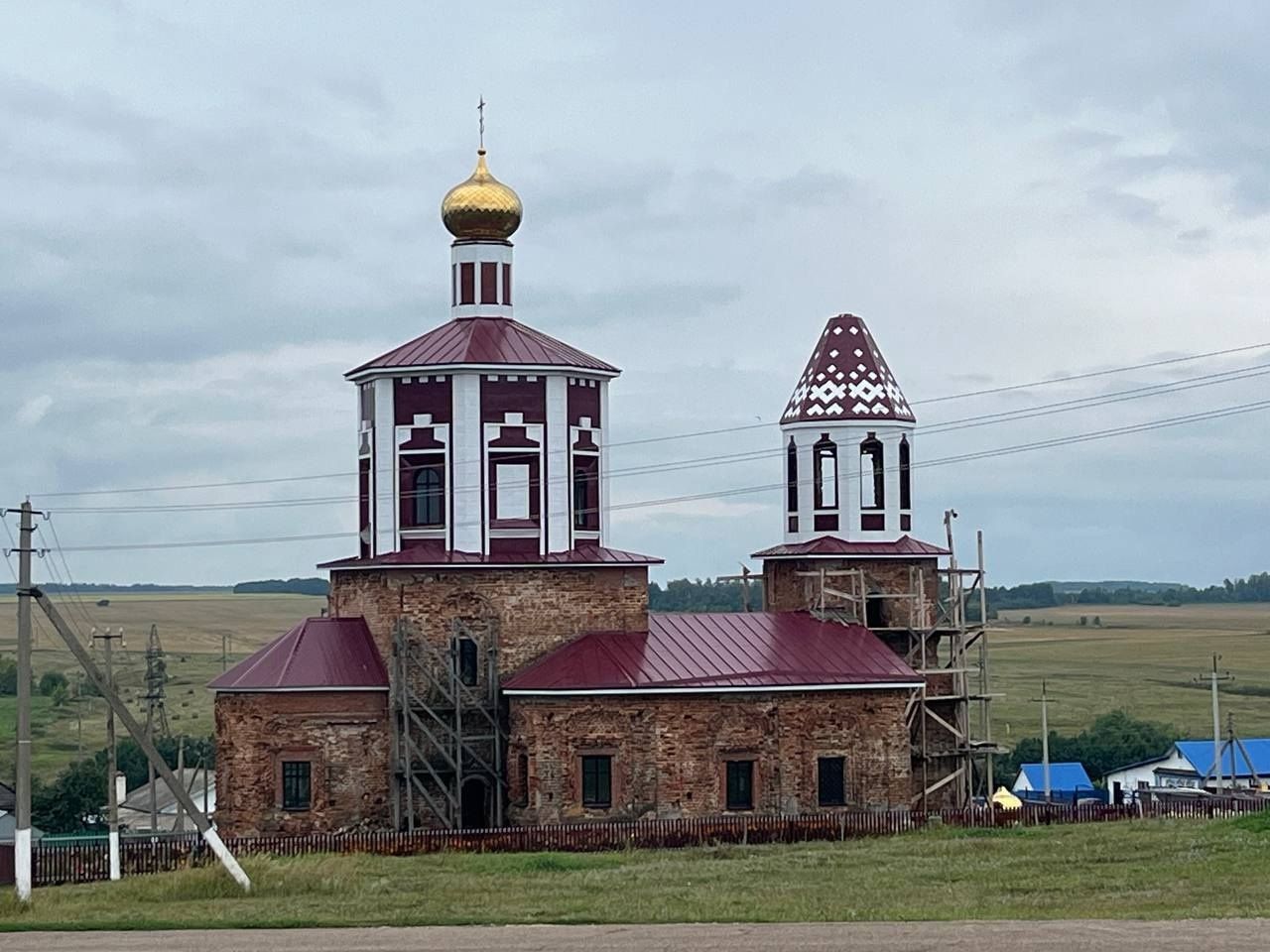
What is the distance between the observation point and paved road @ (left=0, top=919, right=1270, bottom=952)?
23203 mm

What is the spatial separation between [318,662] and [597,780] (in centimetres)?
554

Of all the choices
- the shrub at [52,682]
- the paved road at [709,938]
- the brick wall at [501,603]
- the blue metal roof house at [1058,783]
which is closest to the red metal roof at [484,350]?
the brick wall at [501,603]

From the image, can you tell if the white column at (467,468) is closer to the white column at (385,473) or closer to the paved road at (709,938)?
the white column at (385,473)

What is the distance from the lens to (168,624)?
146 metres

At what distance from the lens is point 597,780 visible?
41.1 m

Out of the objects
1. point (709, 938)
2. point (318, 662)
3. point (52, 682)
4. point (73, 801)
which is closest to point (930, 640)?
point (318, 662)

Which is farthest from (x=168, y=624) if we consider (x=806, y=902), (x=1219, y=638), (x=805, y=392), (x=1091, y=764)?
(x=806, y=902)

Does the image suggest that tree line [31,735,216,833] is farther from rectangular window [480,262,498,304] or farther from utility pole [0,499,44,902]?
utility pole [0,499,44,902]

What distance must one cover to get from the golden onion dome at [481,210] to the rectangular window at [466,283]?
638mm

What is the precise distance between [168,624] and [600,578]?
107295mm

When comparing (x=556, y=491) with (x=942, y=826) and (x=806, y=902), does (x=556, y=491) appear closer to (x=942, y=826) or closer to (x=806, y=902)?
(x=942, y=826)

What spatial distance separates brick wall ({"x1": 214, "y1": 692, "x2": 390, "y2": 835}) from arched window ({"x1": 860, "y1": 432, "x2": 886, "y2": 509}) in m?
12.2

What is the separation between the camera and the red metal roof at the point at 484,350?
42.3m

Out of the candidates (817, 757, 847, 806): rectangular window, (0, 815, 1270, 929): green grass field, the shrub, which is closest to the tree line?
(817, 757, 847, 806): rectangular window
